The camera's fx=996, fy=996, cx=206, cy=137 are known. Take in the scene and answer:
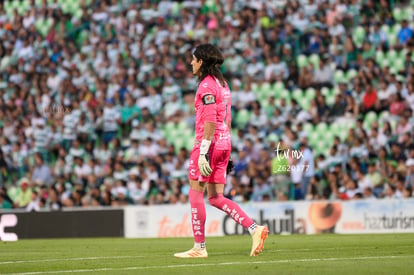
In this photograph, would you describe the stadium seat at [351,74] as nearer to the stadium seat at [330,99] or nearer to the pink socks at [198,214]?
the stadium seat at [330,99]

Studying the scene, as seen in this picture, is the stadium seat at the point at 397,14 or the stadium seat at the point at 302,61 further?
the stadium seat at the point at 302,61

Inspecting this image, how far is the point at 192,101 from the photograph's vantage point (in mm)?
25781

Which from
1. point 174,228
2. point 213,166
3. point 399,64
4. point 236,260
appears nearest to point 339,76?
point 399,64

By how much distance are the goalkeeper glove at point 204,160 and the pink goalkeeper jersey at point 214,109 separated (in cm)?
25

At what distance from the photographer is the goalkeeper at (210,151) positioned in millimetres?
11531

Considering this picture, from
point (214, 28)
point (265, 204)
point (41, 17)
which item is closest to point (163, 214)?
point (265, 204)

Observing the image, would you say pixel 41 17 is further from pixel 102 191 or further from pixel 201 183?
pixel 201 183

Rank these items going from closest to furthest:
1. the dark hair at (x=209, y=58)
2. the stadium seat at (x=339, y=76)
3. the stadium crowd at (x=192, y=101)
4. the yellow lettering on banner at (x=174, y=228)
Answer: the dark hair at (x=209, y=58) → the yellow lettering on banner at (x=174, y=228) → the stadium crowd at (x=192, y=101) → the stadium seat at (x=339, y=76)

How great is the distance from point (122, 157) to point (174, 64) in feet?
11.7

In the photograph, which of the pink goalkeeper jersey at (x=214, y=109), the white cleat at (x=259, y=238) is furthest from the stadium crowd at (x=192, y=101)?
the white cleat at (x=259, y=238)

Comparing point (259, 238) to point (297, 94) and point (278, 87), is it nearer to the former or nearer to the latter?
point (297, 94)

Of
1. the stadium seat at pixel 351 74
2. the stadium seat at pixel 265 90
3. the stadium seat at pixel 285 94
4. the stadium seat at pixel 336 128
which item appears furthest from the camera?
the stadium seat at pixel 265 90

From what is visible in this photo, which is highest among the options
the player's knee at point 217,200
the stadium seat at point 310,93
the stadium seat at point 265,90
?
the stadium seat at point 265,90

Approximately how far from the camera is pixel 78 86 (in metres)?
29.2
